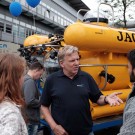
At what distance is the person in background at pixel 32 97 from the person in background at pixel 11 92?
2388 mm

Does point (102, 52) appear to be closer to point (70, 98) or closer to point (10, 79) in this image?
point (70, 98)

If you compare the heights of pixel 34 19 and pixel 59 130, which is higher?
pixel 34 19

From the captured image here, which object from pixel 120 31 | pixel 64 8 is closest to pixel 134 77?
pixel 120 31

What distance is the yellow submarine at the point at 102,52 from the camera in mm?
4590

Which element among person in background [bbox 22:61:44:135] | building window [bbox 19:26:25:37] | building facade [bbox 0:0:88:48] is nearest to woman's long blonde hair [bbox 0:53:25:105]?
person in background [bbox 22:61:44:135]

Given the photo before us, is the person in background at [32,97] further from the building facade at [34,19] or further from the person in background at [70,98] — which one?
the building facade at [34,19]

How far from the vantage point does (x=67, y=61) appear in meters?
3.32

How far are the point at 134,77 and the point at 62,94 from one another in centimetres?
115

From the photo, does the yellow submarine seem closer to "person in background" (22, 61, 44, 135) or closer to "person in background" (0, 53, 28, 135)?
"person in background" (22, 61, 44, 135)

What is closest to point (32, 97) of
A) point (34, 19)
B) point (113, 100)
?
point (113, 100)

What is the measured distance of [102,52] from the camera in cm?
518

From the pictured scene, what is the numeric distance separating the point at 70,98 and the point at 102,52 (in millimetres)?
2173

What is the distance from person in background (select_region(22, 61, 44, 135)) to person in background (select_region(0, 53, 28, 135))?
239cm

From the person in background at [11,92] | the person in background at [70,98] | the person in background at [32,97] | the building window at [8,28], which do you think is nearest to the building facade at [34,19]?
the building window at [8,28]
